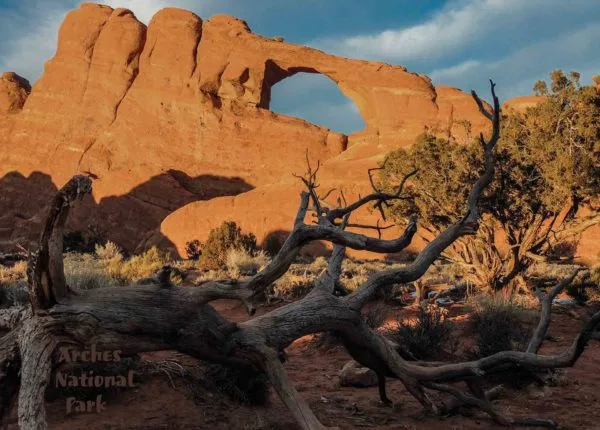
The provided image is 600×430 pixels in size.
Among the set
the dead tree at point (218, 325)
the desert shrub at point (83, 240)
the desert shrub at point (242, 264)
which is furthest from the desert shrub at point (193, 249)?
the dead tree at point (218, 325)

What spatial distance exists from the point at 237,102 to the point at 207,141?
466cm

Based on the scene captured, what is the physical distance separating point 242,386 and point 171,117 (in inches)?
1730

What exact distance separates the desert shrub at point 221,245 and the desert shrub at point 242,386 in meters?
Answer: 15.4

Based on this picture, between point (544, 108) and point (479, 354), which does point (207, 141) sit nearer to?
point (544, 108)

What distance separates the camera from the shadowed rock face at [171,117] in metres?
44.3

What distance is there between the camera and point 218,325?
443cm

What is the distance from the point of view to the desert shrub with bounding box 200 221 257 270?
22.2m

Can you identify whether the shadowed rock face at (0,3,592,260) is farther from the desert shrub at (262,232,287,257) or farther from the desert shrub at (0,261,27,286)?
the desert shrub at (0,261,27,286)

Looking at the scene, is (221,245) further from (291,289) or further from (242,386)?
(242,386)

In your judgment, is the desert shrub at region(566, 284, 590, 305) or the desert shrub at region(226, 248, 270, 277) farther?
the desert shrub at region(226, 248, 270, 277)

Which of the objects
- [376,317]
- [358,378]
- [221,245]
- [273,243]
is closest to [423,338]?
[358,378]

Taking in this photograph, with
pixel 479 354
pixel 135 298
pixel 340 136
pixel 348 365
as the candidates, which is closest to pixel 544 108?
pixel 479 354

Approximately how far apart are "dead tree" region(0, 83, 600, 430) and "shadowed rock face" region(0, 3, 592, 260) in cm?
3709

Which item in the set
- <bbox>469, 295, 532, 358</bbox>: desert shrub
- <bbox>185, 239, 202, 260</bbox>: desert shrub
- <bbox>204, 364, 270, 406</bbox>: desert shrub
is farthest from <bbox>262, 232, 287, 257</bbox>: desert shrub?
<bbox>204, 364, 270, 406</bbox>: desert shrub
